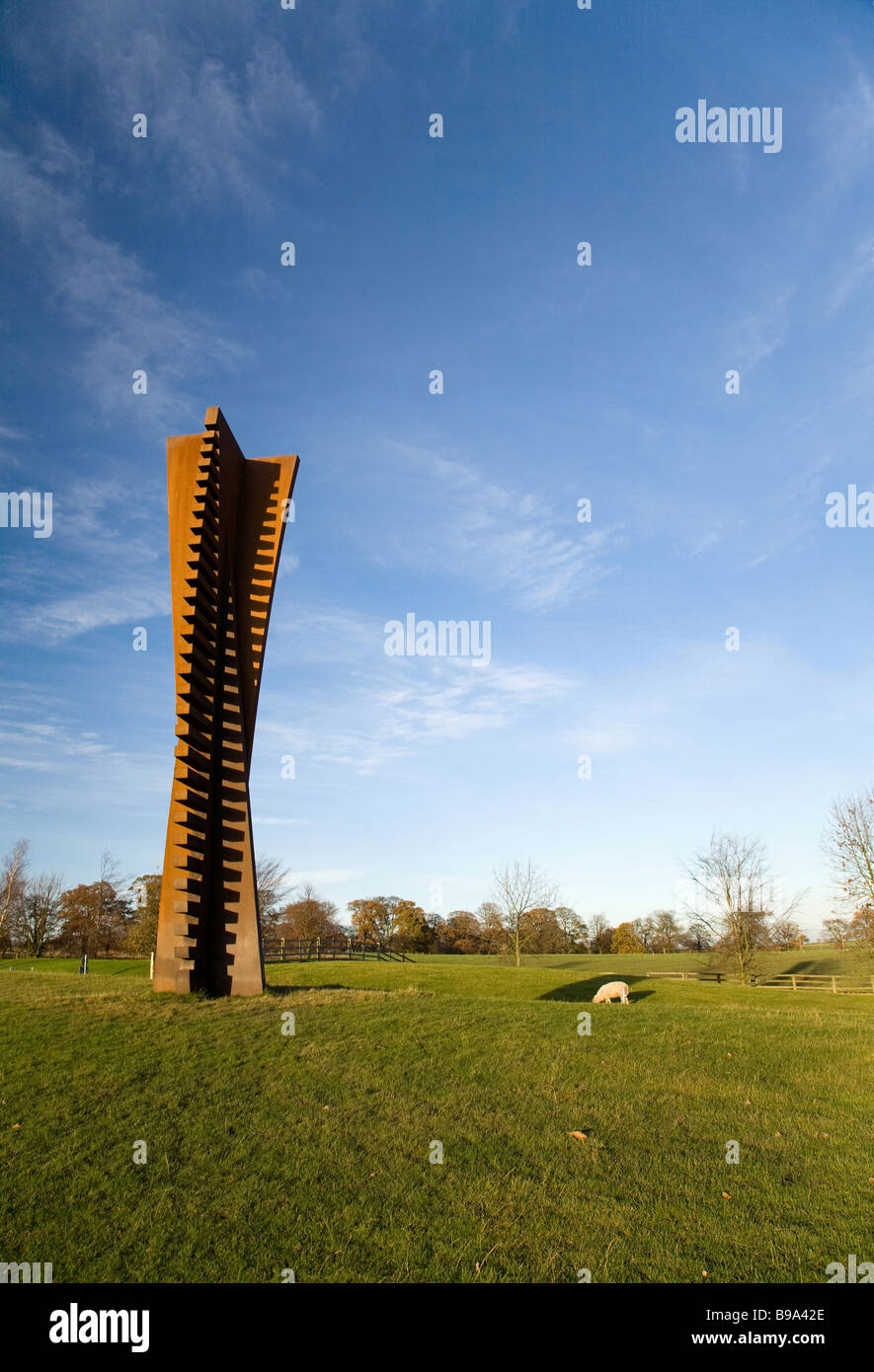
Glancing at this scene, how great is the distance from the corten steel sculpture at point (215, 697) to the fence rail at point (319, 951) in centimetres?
2416

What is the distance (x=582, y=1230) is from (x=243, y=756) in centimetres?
1066

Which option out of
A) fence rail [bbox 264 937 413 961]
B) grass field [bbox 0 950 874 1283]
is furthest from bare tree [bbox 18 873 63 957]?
grass field [bbox 0 950 874 1283]

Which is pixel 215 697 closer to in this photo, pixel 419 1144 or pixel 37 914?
pixel 419 1144

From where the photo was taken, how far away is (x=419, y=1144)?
283 inches

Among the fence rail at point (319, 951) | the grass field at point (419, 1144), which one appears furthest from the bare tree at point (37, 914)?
the grass field at point (419, 1144)

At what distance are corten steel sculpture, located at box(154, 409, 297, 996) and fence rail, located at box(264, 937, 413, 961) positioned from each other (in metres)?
24.2

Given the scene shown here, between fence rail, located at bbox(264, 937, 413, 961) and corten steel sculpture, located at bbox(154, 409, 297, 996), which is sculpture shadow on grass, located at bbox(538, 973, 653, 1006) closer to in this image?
corten steel sculpture, located at bbox(154, 409, 297, 996)

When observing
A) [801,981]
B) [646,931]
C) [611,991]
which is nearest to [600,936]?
[646,931]

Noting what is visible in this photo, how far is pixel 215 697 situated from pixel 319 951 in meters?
29.2

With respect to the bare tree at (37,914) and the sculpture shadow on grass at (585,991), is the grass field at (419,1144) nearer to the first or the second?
the sculpture shadow on grass at (585,991)

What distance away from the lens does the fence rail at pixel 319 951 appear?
38.2 m

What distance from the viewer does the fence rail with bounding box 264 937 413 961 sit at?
38.2m
